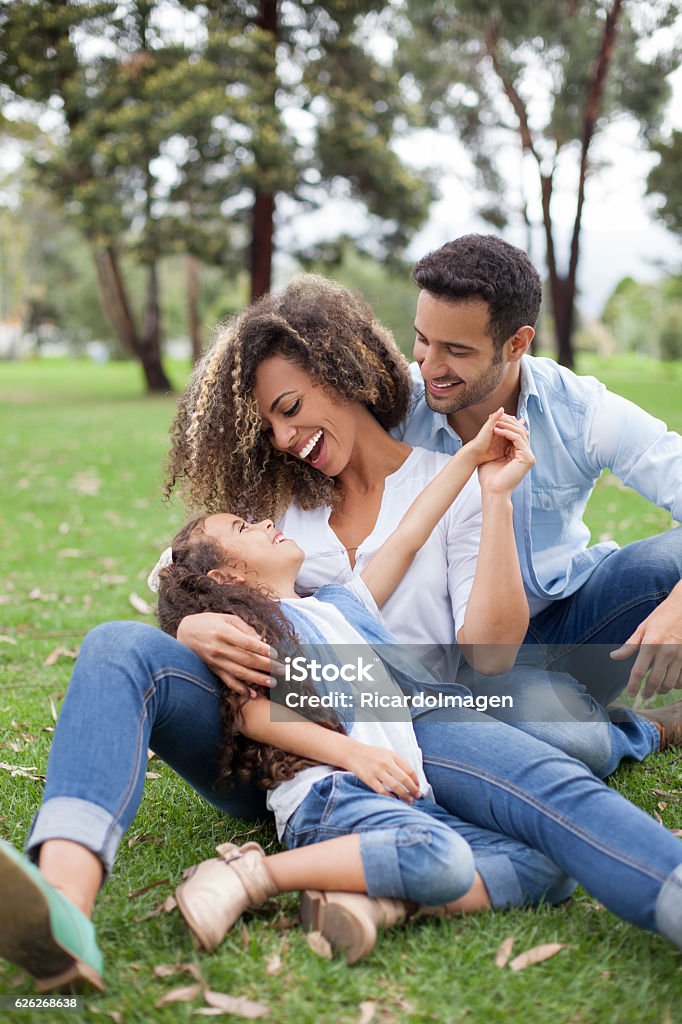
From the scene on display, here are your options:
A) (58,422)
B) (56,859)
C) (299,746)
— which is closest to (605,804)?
(299,746)

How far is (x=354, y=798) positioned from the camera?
234 centimetres

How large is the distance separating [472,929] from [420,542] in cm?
107

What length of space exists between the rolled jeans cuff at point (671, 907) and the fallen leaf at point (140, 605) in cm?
409

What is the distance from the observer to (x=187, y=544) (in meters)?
2.85

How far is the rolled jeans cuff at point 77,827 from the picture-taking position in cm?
203

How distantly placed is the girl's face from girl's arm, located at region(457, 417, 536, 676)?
532mm

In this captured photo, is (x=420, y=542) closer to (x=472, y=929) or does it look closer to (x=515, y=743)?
(x=515, y=743)

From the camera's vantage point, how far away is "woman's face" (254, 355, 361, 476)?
3.08 meters

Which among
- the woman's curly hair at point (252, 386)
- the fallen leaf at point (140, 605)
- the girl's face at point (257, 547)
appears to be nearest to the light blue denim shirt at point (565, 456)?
the woman's curly hair at point (252, 386)

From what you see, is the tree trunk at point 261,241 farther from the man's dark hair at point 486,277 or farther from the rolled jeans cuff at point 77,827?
the rolled jeans cuff at point 77,827

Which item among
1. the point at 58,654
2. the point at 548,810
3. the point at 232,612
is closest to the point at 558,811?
the point at 548,810

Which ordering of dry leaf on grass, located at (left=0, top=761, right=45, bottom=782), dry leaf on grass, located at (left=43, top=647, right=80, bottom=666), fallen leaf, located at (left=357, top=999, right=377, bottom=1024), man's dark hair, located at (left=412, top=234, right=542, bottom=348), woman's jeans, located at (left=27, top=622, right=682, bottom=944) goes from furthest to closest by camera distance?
dry leaf on grass, located at (left=43, top=647, right=80, bottom=666)
dry leaf on grass, located at (left=0, top=761, right=45, bottom=782)
man's dark hair, located at (left=412, top=234, right=542, bottom=348)
woman's jeans, located at (left=27, top=622, right=682, bottom=944)
fallen leaf, located at (left=357, top=999, right=377, bottom=1024)

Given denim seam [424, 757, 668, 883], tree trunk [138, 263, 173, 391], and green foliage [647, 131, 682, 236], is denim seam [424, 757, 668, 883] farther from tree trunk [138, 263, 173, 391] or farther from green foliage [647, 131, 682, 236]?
tree trunk [138, 263, 173, 391]

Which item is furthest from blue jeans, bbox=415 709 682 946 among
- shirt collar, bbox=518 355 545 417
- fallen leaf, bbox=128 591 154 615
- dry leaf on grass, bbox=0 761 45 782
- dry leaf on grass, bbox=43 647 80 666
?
fallen leaf, bbox=128 591 154 615
